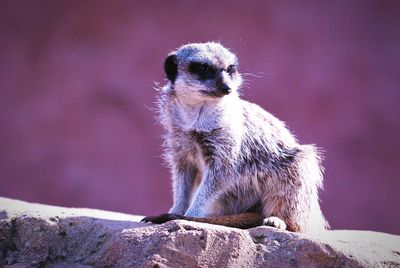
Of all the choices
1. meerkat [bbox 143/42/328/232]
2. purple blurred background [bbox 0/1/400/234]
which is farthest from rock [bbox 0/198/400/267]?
purple blurred background [bbox 0/1/400/234]

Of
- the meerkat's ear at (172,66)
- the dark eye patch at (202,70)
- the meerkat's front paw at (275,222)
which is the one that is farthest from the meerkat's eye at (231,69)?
the meerkat's front paw at (275,222)

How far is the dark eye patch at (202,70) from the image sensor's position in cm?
442

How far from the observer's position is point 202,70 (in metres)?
4.46

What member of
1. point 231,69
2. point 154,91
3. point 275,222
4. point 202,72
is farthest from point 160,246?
point 154,91

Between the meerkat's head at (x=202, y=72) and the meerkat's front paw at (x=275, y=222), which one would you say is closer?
the meerkat's front paw at (x=275, y=222)

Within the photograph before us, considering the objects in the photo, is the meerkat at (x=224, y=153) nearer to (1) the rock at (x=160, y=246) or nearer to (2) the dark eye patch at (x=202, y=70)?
(2) the dark eye patch at (x=202, y=70)

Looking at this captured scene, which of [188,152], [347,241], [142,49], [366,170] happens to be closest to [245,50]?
[142,49]

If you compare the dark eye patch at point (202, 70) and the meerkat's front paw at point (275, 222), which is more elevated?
the dark eye patch at point (202, 70)

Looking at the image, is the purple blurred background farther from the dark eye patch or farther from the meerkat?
the dark eye patch

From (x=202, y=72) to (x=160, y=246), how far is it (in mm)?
1393

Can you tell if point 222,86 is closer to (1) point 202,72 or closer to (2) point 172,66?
(1) point 202,72

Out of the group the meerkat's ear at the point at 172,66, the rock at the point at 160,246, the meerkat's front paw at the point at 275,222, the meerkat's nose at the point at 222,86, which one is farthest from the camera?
the meerkat's ear at the point at 172,66

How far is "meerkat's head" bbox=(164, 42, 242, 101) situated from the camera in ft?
14.4

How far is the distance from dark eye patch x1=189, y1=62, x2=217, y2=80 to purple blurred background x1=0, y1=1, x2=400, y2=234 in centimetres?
483
